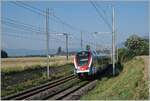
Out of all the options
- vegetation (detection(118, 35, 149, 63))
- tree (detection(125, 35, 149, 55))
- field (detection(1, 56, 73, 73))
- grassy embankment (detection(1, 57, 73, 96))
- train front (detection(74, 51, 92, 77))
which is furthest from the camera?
tree (detection(125, 35, 149, 55))

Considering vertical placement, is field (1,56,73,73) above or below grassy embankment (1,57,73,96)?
above

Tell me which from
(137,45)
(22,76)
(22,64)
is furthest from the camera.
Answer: (137,45)

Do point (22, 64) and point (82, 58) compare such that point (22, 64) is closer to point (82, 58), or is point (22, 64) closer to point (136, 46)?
point (82, 58)

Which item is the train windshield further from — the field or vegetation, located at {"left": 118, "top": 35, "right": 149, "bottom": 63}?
vegetation, located at {"left": 118, "top": 35, "right": 149, "bottom": 63}

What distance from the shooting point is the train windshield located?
33312mm

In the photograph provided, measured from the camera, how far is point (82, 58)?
33406 mm

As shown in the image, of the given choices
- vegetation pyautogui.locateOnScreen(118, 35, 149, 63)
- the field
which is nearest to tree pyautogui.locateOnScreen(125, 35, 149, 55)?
vegetation pyautogui.locateOnScreen(118, 35, 149, 63)

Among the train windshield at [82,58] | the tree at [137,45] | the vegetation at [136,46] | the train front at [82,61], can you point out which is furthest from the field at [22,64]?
the tree at [137,45]

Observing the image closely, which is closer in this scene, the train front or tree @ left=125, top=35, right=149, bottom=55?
the train front

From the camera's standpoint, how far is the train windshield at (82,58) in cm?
3331

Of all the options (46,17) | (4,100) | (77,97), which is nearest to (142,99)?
(77,97)

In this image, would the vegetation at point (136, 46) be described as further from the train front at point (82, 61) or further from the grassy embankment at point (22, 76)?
the train front at point (82, 61)

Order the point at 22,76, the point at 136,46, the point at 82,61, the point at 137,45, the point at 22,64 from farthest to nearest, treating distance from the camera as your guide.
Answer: the point at 136,46, the point at 137,45, the point at 22,64, the point at 22,76, the point at 82,61

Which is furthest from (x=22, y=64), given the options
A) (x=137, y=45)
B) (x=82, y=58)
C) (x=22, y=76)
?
(x=137, y=45)
